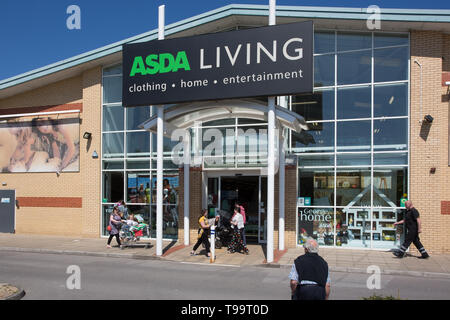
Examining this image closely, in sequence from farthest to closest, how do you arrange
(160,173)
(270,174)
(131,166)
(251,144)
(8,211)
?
(8,211) < (131,166) < (251,144) < (160,173) < (270,174)

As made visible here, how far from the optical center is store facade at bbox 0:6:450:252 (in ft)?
44.2

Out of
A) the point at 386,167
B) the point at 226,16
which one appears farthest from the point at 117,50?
the point at 386,167

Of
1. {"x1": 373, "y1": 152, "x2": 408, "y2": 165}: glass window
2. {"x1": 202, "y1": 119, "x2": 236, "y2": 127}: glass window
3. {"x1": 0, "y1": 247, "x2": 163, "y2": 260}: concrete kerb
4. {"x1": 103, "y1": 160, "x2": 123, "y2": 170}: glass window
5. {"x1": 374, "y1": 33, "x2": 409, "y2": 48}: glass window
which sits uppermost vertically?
{"x1": 374, "y1": 33, "x2": 409, "y2": 48}: glass window

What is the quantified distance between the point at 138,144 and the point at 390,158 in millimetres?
9738

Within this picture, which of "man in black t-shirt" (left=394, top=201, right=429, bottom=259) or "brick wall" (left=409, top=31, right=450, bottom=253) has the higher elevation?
"brick wall" (left=409, top=31, right=450, bottom=253)

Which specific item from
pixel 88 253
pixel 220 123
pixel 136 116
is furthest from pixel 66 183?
pixel 220 123

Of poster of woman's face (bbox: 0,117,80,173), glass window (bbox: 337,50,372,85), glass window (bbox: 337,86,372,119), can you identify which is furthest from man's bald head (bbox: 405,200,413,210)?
poster of woman's face (bbox: 0,117,80,173)

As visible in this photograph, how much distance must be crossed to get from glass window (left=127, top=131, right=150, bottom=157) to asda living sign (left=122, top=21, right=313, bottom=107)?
3147 millimetres

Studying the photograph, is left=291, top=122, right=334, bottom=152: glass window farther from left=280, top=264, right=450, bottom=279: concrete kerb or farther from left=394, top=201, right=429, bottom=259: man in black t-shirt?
left=280, top=264, right=450, bottom=279: concrete kerb

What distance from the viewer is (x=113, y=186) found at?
57.6 feet

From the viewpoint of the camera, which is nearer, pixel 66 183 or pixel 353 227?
pixel 353 227

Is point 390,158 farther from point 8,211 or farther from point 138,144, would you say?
point 8,211
